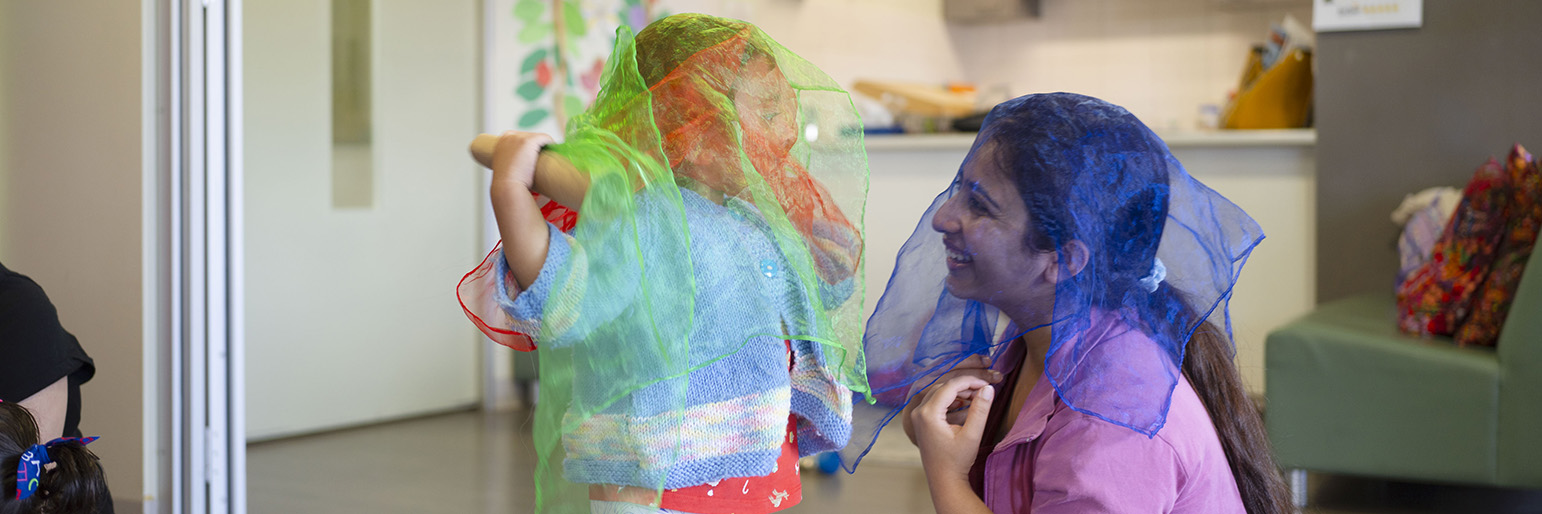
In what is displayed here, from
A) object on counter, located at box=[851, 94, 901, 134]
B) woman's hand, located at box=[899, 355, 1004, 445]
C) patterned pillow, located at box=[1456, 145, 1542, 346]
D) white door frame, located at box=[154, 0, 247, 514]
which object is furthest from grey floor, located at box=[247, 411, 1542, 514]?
woman's hand, located at box=[899, 355, 1004, 445]

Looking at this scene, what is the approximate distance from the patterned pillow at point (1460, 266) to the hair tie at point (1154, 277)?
200cm

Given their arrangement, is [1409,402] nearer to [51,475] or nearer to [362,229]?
[51,475]

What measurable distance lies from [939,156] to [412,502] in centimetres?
207

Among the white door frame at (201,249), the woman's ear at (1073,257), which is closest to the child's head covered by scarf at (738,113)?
the woman's ear at (1073,257)

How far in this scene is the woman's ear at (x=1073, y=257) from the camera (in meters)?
0.95

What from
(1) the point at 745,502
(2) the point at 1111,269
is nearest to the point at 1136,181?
(2) the point at 1111,269

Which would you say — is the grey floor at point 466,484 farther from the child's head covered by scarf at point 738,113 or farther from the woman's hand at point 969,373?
the child's head covered by scarf at point 738,113

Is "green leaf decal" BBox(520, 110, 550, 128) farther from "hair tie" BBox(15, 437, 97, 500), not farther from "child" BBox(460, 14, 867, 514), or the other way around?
"child" BBox(460, 14, 867, 514)

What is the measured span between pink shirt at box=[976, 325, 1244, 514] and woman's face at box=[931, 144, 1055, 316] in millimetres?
83

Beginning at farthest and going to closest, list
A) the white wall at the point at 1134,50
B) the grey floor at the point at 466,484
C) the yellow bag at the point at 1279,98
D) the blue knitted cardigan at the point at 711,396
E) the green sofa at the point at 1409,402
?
the white wall at the point at 1134,50
the yellow bag at the point at 1279,98
the grey floor at the point at 466,484
the green sofa at the point at 1409,402
the blue knitted cardigan at the point at 711,396

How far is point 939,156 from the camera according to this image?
3.95 m

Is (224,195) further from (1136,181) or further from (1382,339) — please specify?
(1382,339)

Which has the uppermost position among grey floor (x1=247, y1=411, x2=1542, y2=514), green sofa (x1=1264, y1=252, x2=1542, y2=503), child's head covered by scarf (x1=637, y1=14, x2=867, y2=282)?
child's head covered by scarf (x1=637, y1=14, x2=867, y2=282)

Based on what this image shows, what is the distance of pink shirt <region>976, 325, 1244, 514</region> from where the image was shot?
0.89 metres
